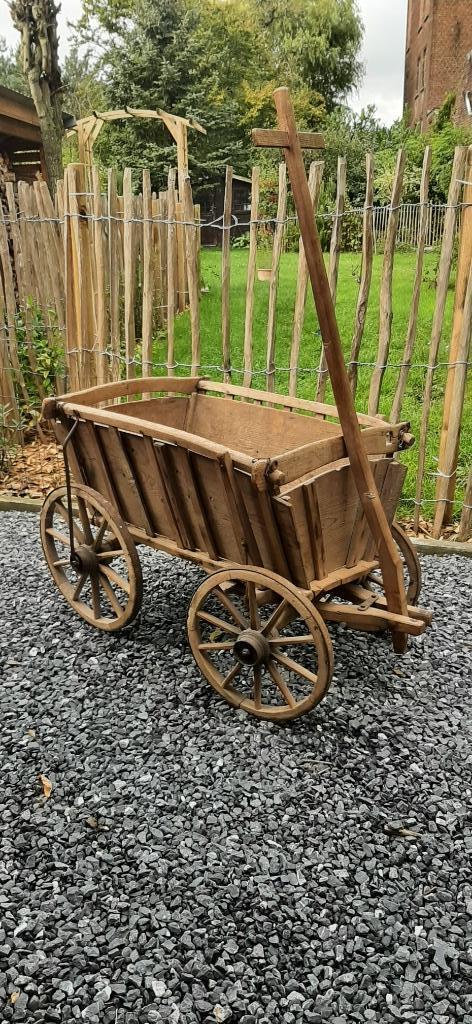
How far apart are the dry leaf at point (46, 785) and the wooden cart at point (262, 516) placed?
2.25ft

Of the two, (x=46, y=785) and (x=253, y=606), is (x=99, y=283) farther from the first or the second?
(x=46, y=785)

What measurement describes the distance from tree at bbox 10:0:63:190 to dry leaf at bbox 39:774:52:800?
9.99 meters

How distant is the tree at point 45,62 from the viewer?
10.2 meters

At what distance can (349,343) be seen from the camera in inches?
309

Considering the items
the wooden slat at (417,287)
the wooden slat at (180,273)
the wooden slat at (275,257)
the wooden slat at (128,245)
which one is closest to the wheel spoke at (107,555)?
the wooden slat at (275,257)

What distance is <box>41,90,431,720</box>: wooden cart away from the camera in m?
2.38

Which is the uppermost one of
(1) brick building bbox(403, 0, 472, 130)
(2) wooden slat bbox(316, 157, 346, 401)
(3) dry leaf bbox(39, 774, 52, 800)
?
(1) brick building bbox(403, 0, 472, 130)

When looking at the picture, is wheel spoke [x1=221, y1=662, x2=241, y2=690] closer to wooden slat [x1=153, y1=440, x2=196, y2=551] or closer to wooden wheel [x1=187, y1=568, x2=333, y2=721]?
wooden wheel [x1=187, y1=568, x2=333, y2=721]

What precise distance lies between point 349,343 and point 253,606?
5841mm

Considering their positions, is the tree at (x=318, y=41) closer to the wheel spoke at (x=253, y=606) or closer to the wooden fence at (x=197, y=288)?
the wooden fence at (x=197, y=288)

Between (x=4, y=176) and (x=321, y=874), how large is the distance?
9.02 metres

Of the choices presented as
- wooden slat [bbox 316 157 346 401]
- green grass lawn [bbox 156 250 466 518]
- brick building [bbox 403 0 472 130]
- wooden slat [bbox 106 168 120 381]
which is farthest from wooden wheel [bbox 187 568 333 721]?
brick building [bbox 403 0 472 130]

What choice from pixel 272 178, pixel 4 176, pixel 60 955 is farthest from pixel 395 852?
Result: pixel 272 178

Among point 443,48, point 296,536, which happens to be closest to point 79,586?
point 296,536
